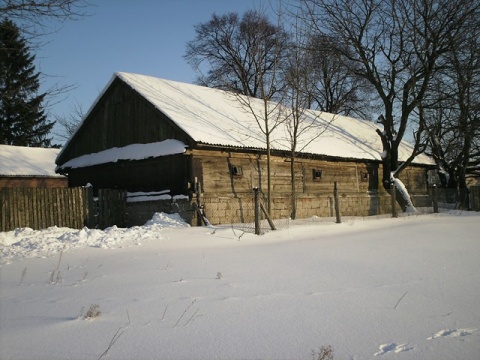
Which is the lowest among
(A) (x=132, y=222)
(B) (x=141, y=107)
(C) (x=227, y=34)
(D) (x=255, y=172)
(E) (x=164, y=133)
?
(A) (x=132, y=222)

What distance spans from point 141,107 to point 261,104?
7448 millimetres

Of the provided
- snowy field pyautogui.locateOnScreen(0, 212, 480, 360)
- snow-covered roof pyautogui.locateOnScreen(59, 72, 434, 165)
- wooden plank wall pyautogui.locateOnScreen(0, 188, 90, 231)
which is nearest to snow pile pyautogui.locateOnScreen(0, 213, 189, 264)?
snowy field pyautogui.locateOnScreen(0, 212, 480, 360)

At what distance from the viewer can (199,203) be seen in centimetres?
1269

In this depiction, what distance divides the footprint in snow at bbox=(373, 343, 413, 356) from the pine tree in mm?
7516

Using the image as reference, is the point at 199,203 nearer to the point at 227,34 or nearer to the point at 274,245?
the point at 274,245

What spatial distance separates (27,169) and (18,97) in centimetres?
2238

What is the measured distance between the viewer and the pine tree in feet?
24.5

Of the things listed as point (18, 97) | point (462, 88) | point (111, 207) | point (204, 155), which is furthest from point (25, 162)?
point (462, 88)

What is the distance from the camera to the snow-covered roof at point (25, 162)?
26.5 m

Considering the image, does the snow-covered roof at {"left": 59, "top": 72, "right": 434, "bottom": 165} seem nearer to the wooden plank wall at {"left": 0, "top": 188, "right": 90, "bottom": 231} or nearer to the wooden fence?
the wooden fence

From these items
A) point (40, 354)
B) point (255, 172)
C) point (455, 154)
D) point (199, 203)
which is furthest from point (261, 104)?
point (40, 354)

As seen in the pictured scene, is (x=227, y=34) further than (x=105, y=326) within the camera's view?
Yes

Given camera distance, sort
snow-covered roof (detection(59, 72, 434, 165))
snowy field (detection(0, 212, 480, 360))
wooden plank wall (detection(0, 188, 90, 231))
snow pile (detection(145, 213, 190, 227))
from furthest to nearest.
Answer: snow-covered roof (detection(59, 72, 434, 165)), snow pile (detection(145, 213, 190, 227)), wooden plank wall (detection(0, 188, 90, 231)), snowy field (detection(0, 212, 480, 360))

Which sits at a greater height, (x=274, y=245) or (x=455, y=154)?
(x=455, y=154)
